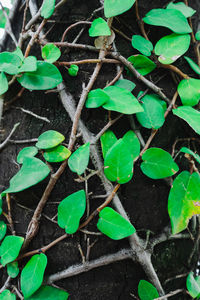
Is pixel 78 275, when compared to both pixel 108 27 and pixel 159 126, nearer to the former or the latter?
pixel 159 126

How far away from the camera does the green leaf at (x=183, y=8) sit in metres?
0.63

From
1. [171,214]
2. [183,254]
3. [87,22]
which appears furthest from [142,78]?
[183,254]

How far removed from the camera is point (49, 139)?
545 millimetres

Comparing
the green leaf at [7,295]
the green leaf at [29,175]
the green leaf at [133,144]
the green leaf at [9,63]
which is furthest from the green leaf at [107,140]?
the green leaf at [7,295]

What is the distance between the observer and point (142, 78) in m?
0.59

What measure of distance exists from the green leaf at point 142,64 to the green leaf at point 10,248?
47cm

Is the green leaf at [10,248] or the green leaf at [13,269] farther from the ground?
the green leaf at [10,248]

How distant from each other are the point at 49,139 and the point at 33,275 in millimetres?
281

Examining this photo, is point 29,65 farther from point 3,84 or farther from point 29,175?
point 29,175

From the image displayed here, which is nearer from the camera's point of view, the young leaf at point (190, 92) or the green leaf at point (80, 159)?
the green leaf at point (80, 159)

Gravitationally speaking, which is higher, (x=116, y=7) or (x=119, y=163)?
(x=116, y=7)

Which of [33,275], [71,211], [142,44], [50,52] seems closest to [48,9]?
[50,52]

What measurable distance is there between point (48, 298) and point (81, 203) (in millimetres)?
208

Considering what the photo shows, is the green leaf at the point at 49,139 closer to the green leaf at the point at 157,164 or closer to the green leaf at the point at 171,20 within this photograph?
the green leaf at the point at 157,164
